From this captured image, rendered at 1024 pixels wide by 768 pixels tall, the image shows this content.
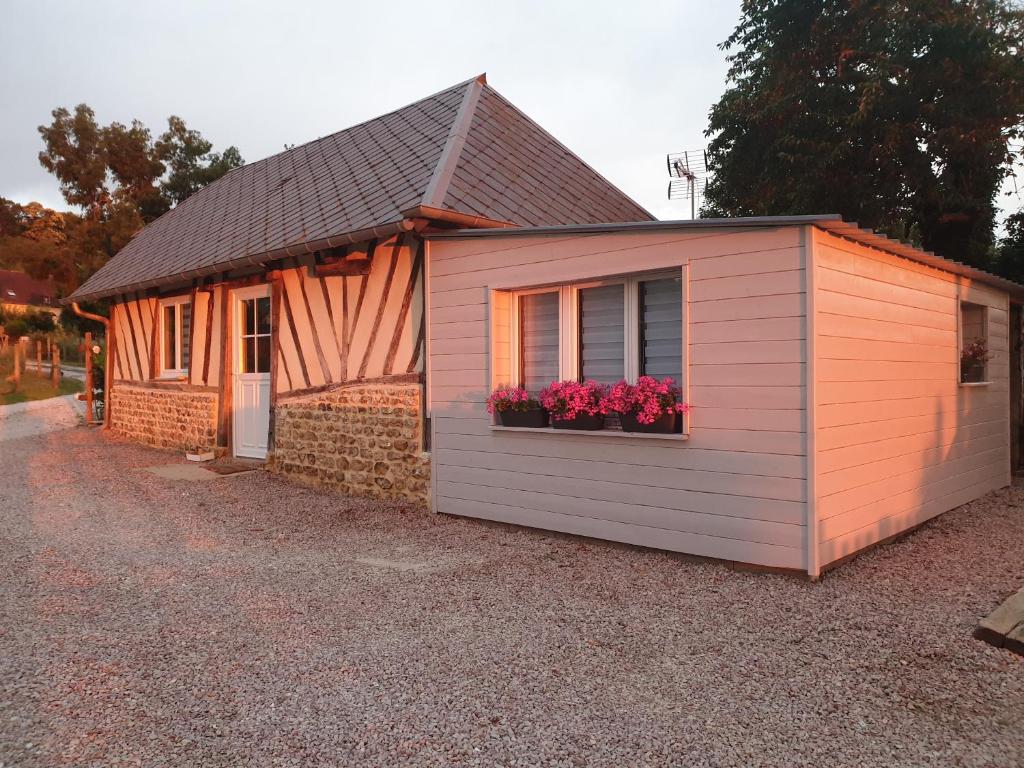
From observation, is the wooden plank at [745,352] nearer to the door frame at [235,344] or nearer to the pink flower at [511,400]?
the pink flower at [511,400]

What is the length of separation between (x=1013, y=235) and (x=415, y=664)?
12.4 meters

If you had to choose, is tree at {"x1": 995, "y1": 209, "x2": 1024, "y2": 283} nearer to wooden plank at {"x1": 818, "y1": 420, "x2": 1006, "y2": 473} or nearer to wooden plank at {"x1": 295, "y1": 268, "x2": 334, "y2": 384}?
wooden plank at {"x1": 818, "y1": 420, "x2": 1006, "y2": 473}

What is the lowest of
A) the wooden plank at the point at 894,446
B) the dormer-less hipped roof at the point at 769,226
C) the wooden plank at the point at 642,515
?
the wooden plank at the point at 642,515

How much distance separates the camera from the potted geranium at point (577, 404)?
4.91 m

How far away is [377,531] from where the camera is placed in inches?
215

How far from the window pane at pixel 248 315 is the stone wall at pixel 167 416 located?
999 millimetres

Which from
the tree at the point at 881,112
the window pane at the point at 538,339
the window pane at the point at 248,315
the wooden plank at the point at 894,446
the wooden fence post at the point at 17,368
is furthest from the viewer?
the wooden fence post at the point at 17,368

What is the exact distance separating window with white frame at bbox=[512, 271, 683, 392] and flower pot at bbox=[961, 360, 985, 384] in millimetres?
3753

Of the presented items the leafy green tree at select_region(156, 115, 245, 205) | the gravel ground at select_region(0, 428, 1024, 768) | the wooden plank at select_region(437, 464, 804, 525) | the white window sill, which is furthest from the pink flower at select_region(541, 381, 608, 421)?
the leafy green tree at select_region(156, 115, 245, 205)

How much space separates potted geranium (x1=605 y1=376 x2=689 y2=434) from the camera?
177 inches

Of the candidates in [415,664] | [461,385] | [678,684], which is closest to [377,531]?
[461,385]

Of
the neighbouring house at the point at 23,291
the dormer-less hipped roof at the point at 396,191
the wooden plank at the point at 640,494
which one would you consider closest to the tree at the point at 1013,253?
the dormer-less hipped roof at the point at 396,191

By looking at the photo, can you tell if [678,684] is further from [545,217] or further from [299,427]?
[299,427]

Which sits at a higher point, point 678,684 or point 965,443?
point 965,443
